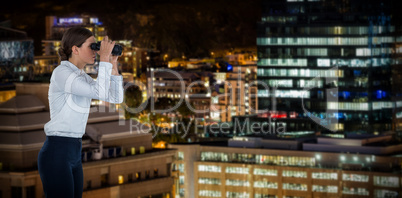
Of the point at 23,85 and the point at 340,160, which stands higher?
the point at 23,85

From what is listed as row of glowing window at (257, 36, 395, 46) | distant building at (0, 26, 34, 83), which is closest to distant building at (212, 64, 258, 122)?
row of glowing window at (257, 36, 395, 46)

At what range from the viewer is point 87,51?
208 inches

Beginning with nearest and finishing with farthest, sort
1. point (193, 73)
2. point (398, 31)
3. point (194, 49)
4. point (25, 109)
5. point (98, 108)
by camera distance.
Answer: point (25, 109) → point (98, 108) → point (398, 31) → point (193, 73) → point (194, 49)

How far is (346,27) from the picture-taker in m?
70.2

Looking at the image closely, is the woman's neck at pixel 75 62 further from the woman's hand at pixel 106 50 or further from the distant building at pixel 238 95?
the distant building at pixel 238 95

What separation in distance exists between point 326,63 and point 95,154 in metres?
40.9

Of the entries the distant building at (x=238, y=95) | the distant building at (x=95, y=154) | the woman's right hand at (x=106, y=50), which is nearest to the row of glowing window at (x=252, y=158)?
the distant building at (x=95, y=154)

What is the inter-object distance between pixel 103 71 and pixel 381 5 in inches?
2726

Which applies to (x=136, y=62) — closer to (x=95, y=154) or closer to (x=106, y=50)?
(x=95, y=154)

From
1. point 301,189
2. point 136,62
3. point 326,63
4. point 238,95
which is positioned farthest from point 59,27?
point 301,189

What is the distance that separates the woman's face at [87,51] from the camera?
525cm

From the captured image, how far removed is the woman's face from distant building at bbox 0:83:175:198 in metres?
24.7

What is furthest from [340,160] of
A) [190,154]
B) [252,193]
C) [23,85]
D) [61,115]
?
[61,115]

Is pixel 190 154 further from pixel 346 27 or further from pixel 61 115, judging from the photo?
pixel 61 115
